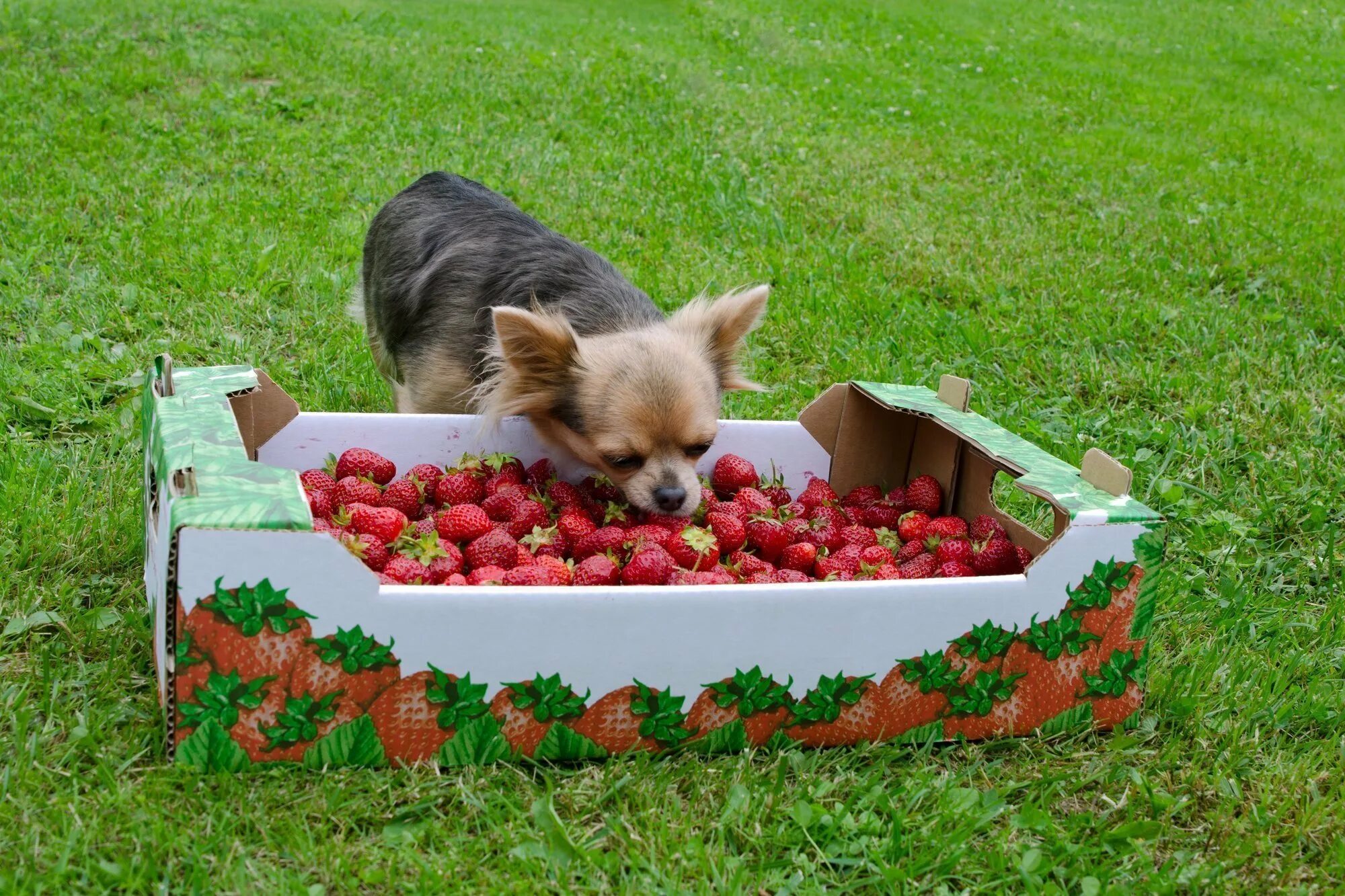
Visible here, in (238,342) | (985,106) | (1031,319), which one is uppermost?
(985,106)

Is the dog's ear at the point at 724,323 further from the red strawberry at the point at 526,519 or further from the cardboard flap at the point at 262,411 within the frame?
the cardboard flap at the point at 262,411

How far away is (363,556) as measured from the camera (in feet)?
8.60

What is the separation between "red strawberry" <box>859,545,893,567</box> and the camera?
293cm

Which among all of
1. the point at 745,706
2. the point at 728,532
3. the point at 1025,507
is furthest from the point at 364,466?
the point at 1025,507

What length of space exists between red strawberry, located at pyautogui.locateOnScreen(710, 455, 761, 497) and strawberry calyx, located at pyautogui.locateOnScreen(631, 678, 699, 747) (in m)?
1.22

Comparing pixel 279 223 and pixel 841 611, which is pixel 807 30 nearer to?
pixel 279 223

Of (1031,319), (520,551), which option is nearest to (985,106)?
(1031,319)

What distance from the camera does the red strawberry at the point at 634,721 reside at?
A: 229cm

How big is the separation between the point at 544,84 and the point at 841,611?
29.6 ft

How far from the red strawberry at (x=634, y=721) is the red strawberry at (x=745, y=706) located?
0.04 m

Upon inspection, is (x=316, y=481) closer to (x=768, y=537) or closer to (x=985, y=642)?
(x=768, y=537)

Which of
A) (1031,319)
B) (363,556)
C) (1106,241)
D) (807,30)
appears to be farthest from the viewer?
(807,30)

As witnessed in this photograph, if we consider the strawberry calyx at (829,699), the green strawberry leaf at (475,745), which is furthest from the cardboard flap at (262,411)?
the strawberry calyx at (829,699)

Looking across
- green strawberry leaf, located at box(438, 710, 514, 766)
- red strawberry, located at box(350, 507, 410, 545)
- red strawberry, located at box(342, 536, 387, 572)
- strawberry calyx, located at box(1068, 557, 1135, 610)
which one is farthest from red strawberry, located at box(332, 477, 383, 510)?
strawberry calyx, located at box(1068, 557, 1135, 610)
